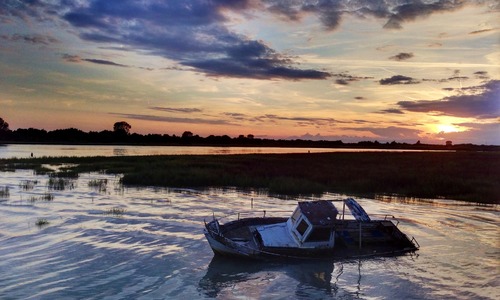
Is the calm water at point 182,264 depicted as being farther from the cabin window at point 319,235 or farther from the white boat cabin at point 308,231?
the cabin window at point 319,235

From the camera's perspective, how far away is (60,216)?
31.3 meters

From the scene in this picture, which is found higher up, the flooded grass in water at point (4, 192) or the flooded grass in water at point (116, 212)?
the flooded grass in water at point (4, 192)

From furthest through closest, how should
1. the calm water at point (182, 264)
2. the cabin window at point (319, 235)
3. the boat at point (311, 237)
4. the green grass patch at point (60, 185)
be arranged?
the green grass patch at point (60, 185) → the cabin window at point (319, 235) → the boat at point (311, 237) → the calm water at point (182, 264)

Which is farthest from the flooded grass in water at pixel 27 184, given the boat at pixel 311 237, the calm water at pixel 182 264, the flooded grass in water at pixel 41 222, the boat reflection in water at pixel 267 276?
the boat reflection in water at pixel 267 276

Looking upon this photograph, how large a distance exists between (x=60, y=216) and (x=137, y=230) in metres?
7.39

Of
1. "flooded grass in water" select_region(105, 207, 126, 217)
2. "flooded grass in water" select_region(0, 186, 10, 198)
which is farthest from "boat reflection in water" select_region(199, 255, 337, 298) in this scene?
"flooded grass in water" select_region(0, 186, 10, 198)

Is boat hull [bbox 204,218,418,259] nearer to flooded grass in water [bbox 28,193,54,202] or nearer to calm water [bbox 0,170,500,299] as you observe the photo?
calm water [bbox 0,170,500,299]

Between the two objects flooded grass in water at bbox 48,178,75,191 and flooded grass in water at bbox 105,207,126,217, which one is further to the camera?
flooded grass in water at bbox 48,178,75,191

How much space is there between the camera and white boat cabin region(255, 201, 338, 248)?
74.5 feet

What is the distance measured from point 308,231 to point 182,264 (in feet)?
22.2

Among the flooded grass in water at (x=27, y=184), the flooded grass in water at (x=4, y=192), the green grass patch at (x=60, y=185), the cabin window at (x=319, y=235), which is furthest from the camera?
the green grass patch at (x=60, y=185)

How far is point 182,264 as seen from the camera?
70.5ft

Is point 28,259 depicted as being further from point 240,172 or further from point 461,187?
point 461,187

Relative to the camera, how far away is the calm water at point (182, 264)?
18.2 m
